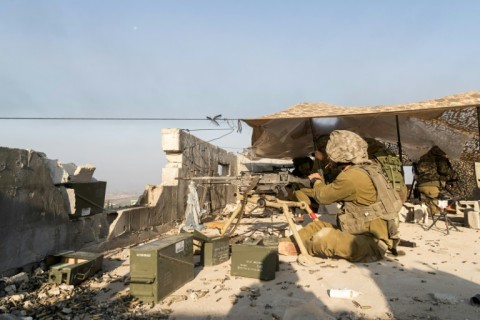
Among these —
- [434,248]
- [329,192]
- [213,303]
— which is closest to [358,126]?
[434,248]

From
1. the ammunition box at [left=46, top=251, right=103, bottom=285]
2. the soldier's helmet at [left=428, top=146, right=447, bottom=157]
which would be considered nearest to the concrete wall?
the ammunition box at [left=46, top=251, right=103, bottom=285]

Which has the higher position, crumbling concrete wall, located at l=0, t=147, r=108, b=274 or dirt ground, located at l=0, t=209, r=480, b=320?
crumbling concrete wall, located at l=0, t=147, r=108, b=274

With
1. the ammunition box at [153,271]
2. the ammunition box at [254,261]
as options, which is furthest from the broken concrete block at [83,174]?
the ammunition box at [254,261]

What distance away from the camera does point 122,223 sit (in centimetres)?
668

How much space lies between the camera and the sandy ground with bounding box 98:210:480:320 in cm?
302

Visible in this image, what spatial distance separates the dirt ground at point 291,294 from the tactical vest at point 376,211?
531 millimetres

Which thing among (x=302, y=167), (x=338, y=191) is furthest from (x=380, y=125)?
(x=338, y=191)

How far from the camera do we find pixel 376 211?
491cm

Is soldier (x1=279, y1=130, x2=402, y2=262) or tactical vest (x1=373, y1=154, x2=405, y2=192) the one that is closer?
soldier (x1=279, y1=130, x2=402, y2=262)

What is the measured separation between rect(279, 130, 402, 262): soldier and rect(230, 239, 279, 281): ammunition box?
1.11 metres

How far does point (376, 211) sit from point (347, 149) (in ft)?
3.42

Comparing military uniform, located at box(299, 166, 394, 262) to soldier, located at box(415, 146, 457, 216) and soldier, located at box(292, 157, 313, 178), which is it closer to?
soldier, located at box(292, 157, 313, 178)

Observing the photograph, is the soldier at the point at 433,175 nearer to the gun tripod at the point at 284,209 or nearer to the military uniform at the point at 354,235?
the military uniform at the point at 354,235

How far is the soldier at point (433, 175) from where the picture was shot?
381 inches
